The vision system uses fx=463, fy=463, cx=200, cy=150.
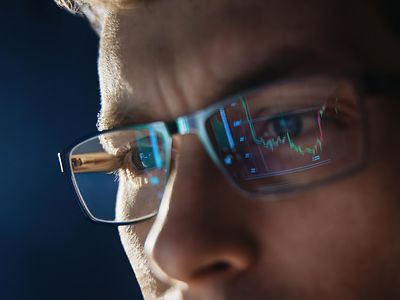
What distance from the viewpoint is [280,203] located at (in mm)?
668

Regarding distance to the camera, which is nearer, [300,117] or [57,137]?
[300,117]

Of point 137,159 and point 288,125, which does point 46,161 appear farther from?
point 288,125

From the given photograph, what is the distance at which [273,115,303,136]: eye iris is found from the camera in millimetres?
688

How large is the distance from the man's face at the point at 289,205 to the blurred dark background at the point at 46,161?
3.48 feet

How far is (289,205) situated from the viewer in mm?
667

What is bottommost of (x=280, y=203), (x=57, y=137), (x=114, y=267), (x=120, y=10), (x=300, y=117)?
(x=114, y=267)

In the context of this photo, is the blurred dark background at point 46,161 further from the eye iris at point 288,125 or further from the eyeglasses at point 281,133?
the eye iris at point 288,125

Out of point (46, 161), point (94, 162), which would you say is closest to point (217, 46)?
point (94, 162)

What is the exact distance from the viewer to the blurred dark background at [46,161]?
1642 mm

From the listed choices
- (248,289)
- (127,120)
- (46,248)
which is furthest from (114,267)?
(248,289)

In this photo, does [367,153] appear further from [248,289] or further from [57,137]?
[57,137]

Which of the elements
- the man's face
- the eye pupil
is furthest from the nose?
the eye pupil

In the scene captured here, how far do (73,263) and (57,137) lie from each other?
0.47 meters

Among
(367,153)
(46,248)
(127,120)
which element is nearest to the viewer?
(367,153)
